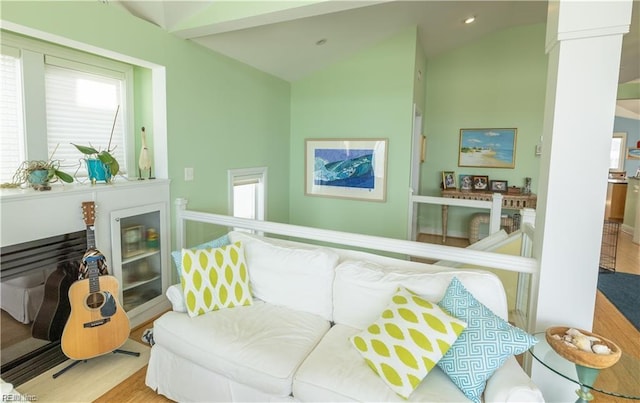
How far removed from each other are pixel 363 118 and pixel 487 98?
97.9 inches

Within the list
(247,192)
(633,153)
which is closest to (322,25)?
(247,192)

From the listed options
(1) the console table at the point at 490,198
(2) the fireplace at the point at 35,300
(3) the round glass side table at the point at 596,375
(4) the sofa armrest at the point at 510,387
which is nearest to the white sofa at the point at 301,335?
(4) the sofa armrest at the point at 510,387

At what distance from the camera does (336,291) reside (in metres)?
2.02

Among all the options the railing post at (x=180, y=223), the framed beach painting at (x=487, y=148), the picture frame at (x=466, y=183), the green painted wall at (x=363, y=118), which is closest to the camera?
the railing post at (x=180, y=223)

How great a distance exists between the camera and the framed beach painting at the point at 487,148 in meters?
5.34

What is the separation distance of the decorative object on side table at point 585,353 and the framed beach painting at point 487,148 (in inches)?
177

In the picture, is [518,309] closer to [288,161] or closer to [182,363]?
[182,363]

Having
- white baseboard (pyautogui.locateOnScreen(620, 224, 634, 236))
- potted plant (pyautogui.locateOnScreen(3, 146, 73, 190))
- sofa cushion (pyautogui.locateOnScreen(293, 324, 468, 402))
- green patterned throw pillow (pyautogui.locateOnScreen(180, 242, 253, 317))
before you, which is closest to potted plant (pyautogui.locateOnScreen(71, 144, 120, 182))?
potted plant (pyautogui.locateOnScreen(3, 146, 73, 190))

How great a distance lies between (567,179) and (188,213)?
106 inches

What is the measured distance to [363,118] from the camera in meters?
4.25

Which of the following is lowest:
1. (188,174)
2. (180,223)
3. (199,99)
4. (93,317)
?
(93,317)

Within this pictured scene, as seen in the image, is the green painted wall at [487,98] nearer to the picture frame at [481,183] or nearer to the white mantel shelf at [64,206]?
the picture frame at [481,183]

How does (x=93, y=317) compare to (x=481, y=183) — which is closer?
(x=93, y=317)

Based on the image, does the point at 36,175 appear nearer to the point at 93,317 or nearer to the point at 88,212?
the point at 88,212
